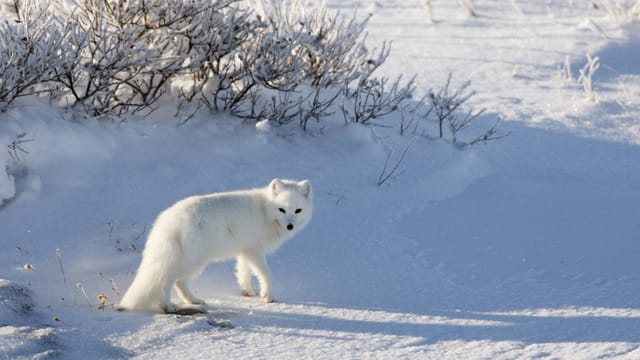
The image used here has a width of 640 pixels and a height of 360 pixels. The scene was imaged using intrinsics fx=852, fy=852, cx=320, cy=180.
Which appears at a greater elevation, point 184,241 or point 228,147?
point 228,147

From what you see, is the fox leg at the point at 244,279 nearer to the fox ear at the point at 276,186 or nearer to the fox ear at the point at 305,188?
the fox ear at the point at 276,186

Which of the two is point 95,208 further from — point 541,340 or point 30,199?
point 541,340

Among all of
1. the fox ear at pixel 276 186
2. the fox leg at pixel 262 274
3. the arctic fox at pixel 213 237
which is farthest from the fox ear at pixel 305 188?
the fox leg at pixel 262 274

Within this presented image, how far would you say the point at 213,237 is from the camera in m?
5.02

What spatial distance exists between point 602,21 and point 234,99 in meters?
6.35

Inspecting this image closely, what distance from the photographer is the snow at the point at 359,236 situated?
15.1ft

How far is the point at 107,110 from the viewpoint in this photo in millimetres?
7012

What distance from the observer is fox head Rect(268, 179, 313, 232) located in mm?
5371

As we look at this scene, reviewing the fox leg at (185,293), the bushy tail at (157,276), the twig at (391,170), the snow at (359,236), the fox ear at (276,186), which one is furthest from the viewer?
the twig at (391,170)

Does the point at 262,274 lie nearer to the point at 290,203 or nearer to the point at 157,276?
the point at 290,203

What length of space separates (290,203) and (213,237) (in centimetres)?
60

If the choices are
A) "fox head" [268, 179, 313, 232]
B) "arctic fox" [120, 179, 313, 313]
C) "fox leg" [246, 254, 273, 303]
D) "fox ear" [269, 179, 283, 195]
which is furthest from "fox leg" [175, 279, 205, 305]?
"fox ear" [269, 179, 283, 195]

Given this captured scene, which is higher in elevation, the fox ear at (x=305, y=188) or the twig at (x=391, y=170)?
the twig at (x=391, y=170)

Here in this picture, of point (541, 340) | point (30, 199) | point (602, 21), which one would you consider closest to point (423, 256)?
point (541, 340)
